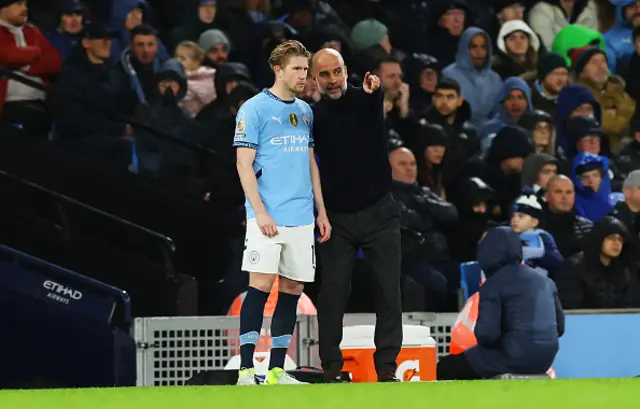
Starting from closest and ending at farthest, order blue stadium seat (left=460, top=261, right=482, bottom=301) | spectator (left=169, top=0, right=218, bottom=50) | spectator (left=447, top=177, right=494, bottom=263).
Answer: blue stadium seat (left=460, top=261, right=482, bottom=301)
spectator (left=447, top=177, right=494, bottom=263)
spectator (left=169, top=0, right=218, bottom=50)

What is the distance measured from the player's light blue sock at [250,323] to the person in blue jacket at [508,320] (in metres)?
2.08

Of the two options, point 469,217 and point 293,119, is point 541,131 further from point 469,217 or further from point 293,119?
point 293,119

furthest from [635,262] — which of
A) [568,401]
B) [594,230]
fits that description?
[568,401]

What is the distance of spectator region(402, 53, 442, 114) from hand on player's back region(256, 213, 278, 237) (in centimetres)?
704

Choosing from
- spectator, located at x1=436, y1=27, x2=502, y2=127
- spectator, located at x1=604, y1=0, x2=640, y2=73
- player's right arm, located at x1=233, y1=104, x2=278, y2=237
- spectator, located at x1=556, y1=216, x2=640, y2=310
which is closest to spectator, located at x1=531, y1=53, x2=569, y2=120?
spectator, located at x1=436, y1=27, x2=502, y2=127

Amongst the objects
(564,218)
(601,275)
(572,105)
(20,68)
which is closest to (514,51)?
(572,105)

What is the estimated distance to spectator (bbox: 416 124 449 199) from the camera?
44.4ft

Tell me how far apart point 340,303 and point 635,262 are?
5.37 meters

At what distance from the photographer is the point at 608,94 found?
1561 cm

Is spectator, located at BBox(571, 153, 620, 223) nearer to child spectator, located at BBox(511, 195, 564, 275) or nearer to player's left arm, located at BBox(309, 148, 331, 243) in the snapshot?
child spectator, located at BBox(511, 195, 564, 275)

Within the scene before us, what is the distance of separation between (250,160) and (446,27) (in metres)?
8.09

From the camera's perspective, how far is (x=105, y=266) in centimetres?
1212

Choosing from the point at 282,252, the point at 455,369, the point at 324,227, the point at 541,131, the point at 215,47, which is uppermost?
the point at 215,47

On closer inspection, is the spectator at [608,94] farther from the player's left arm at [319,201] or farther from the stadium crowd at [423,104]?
the player's left arm at [319,201]
